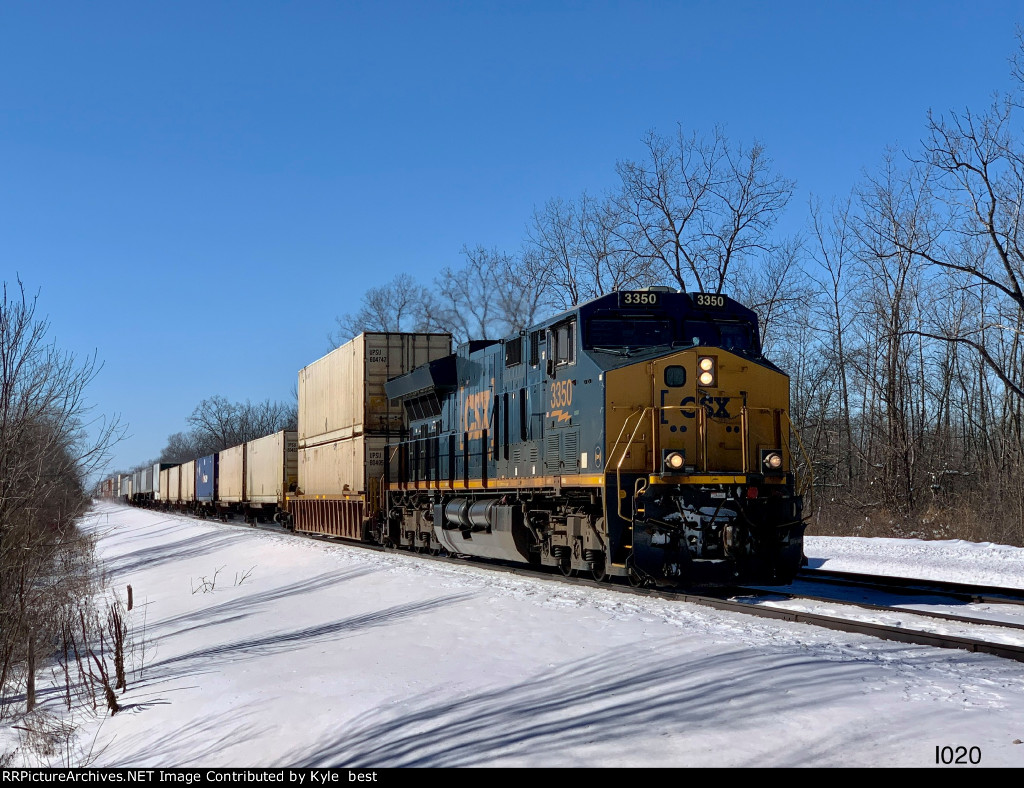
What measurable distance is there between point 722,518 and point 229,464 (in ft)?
123

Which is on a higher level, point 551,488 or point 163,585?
point 551,488

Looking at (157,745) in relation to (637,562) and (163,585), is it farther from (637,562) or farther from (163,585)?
(163,585)

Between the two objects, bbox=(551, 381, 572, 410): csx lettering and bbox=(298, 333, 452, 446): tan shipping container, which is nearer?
bbox=(551, 381, 572, 410): csx lettering

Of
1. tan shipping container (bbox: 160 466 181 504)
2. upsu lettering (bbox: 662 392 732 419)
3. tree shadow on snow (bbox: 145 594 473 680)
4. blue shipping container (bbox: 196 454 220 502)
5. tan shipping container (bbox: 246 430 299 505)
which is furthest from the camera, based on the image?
tan shipping container (bbox: 160 466 181 504)

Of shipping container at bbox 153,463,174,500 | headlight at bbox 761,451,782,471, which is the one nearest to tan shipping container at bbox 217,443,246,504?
shipping container at bbox 153,463,174,500

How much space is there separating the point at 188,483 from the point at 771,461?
177 feet

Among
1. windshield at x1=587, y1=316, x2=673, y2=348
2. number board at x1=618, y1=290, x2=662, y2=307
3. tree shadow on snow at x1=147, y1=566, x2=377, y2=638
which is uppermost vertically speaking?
number board at x1=618, y1=290, x2=662, y2=307

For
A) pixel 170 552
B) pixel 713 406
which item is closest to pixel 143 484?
pixel 170 552

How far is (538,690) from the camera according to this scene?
7.00 metres

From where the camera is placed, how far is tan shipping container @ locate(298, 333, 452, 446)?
22203 mm

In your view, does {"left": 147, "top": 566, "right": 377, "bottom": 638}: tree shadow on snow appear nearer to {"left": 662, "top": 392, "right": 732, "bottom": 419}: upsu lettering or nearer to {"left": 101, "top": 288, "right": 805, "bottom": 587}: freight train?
{"left": 101, "top": 288, "right": 805, "bottom": 587}: freight train

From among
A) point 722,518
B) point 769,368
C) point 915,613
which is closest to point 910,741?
point 915,613

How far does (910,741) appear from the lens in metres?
5.15

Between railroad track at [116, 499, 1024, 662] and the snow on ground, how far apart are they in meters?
0.30
